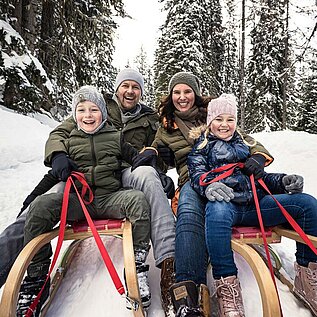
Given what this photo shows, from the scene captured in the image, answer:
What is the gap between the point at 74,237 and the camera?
7.59ft

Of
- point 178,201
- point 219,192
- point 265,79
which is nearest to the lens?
point 219,192

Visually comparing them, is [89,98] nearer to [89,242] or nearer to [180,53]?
[89,242]

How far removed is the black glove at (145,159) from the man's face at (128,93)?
777mm

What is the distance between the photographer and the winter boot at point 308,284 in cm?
211

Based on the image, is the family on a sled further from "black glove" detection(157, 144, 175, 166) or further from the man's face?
the man's face

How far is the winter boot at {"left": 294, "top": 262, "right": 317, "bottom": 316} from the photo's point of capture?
83.1 inches

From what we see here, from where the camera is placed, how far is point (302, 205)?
7.42ft

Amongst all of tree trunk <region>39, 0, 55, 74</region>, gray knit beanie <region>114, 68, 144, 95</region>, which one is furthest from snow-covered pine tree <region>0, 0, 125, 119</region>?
gray knit beanie <region>114, 68, 144, 95</region>

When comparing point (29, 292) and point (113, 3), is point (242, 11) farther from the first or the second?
point (29, 292)

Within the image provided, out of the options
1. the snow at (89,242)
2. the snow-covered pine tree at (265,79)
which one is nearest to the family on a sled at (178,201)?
the snow at (89,242)

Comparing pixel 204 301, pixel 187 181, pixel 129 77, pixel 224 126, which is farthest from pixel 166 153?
pixel 204 301

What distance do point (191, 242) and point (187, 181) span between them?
77 cm

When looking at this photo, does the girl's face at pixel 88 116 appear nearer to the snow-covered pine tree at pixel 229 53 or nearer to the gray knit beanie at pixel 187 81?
the gray knit beanie at pixel 187 81

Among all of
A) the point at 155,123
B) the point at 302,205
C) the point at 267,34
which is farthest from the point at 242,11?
the point at 302,205
